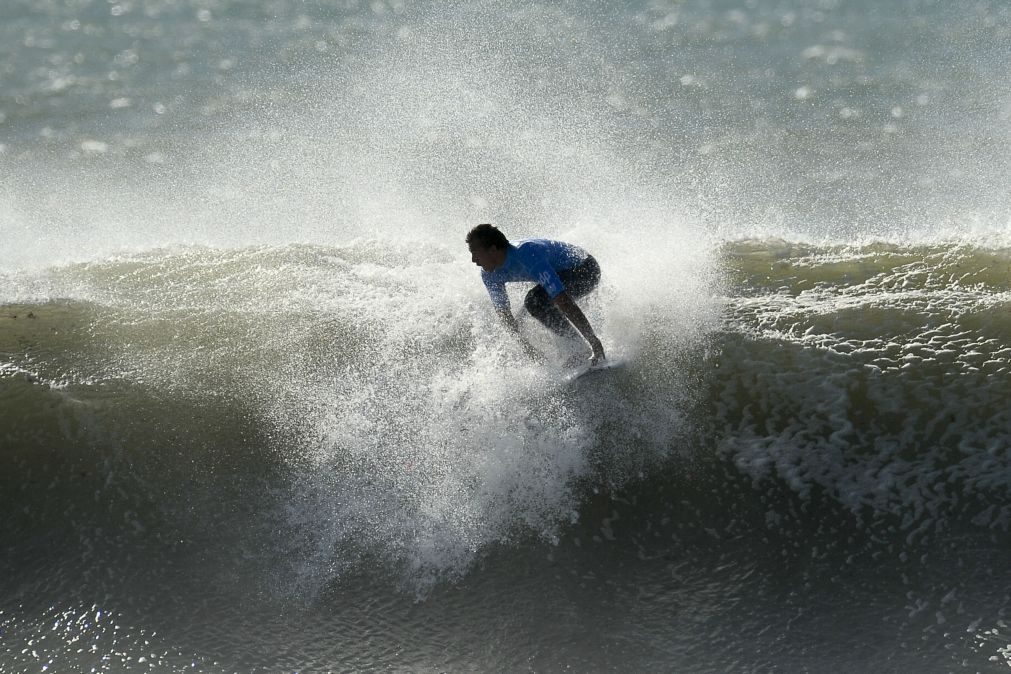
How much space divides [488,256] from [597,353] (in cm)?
95

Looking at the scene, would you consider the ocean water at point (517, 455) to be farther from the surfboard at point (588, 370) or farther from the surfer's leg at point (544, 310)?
the surfer's leg at point (544, 310)

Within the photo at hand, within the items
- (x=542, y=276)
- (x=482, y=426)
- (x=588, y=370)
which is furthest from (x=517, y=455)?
(x=542, y=276)

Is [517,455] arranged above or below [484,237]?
below

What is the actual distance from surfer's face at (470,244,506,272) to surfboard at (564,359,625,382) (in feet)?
2.84

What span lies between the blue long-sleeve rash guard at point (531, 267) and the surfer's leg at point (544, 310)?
103 mm

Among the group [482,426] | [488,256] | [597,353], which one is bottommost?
[482,426]

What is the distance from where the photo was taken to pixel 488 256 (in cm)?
616

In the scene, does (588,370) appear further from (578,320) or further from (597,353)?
(578,320)

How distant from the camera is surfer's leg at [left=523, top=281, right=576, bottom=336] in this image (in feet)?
21.2

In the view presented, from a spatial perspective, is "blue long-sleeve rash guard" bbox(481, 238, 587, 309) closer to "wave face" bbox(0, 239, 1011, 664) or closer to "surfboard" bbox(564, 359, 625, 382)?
"wave face" bbox(0, 239, 1011, 664)

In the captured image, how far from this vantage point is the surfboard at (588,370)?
252 inches

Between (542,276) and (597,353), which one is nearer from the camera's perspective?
(542,276)

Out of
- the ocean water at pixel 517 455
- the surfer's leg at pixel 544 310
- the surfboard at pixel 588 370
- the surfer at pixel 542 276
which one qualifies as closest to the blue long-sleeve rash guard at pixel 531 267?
the surfer at pixel 542 276

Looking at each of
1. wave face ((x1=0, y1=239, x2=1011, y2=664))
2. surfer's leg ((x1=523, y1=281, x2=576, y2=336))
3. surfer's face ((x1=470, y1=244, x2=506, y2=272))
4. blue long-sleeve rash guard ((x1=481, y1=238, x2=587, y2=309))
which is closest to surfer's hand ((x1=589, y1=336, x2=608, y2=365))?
wave face ((x1=0, y1=239, x2=1011, y2=664))
